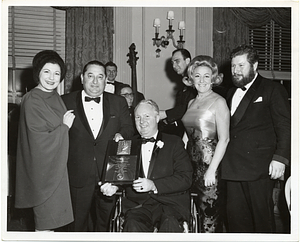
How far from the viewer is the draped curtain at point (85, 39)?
490 cm

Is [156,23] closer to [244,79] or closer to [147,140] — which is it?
[244,79]

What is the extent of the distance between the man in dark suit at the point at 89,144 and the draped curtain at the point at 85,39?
1941 millimetres

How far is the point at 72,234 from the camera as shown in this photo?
2.79 m

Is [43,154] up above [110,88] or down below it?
below

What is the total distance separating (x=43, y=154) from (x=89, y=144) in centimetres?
37

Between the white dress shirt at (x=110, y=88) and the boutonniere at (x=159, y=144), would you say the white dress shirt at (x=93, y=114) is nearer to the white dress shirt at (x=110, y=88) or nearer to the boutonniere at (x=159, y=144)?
the boutonniere at (x=159, y=144)

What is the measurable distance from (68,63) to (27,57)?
0.87 m

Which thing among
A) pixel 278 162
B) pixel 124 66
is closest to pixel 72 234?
pixel 278 162

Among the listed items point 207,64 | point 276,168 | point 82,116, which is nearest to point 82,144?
point 82,116

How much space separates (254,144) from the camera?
9.13 feet

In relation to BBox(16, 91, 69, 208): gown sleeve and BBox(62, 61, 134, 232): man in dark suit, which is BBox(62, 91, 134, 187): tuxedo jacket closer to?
BBox(62, 61, 134, 232): man in dark suit

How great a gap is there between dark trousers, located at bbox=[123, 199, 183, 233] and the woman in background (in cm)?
53

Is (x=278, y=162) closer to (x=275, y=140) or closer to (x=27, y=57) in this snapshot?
(x=275, y=140)

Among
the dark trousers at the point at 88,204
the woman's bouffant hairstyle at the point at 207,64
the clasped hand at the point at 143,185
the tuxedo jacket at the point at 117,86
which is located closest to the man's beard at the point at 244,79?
the woman's bouffant hairstyle at the point at 207,64
